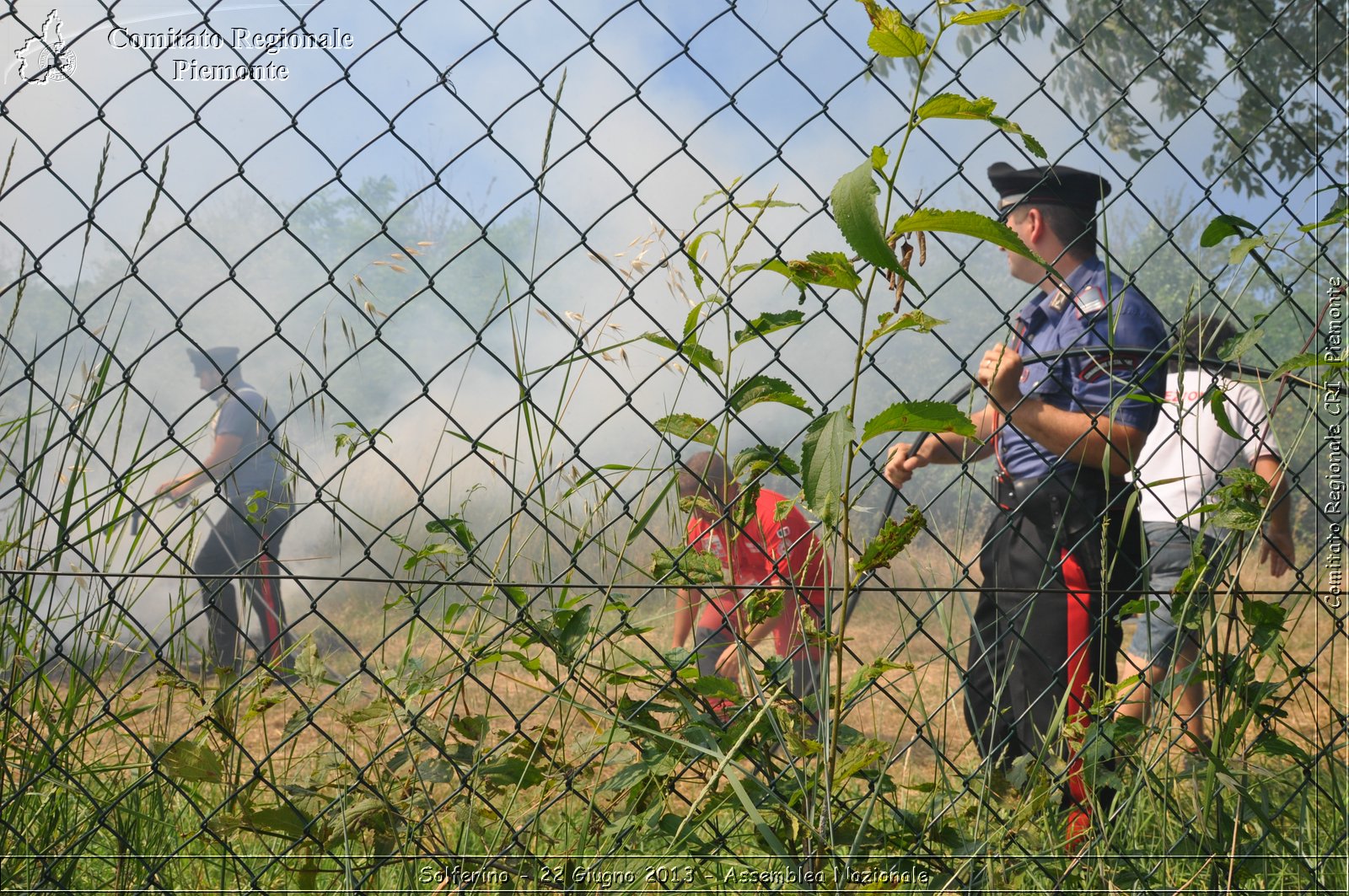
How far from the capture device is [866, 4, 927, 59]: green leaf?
1.08 meters

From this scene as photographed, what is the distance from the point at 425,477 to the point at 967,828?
99 cm

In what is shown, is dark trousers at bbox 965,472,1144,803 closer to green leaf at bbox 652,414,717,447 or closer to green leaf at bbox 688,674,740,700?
green leaf at bbox 688,674,740,700

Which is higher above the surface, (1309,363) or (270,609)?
(1309,363)

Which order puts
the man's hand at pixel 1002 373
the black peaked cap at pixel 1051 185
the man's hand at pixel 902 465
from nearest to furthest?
the man's hand at pixel 1002 373
the black peaked cap at pixel 1051 185
the man's hand at pixel 902 465

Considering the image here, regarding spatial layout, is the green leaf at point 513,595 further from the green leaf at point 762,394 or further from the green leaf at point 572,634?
the green leaf at point 762,394

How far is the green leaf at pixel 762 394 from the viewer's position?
1.24m

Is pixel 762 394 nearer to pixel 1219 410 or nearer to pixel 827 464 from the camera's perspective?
pixel 827 464

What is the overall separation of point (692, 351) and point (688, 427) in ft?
0.36

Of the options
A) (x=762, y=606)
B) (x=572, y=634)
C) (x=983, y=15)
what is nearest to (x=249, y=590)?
(x=572, y=634)

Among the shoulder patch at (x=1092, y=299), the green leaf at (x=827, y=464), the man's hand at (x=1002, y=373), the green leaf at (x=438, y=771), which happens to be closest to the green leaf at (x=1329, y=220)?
the man's hand at (x=1002, y=373)

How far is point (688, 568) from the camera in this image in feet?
4.33

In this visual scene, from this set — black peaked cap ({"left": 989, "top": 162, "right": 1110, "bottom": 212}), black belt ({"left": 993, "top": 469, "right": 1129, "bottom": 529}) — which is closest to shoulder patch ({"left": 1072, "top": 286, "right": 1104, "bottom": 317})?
black peaked cap ({"left": 989, "top": 162, "right": 1110, "bottom": 212})

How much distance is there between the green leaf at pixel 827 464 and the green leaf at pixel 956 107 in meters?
0.37

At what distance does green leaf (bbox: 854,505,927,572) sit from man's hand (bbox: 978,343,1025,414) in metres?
0.44
